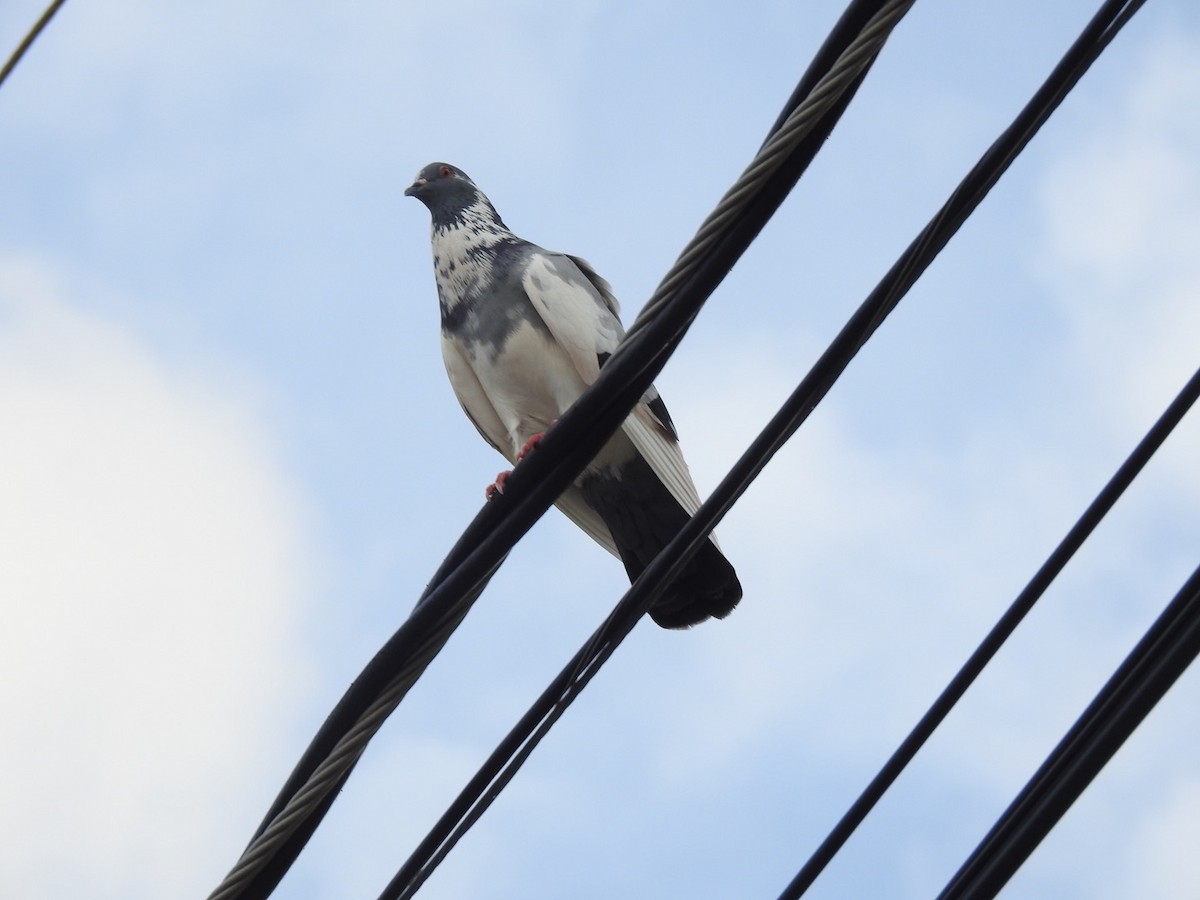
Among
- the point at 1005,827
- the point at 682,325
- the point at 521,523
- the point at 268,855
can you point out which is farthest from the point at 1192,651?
the point at 268,855

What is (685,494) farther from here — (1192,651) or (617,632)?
(1192,651)

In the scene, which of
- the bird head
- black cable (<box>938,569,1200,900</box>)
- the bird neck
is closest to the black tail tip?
the bird neck

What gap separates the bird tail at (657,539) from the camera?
454cm

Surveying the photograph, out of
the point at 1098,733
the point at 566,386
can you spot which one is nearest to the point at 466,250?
the point at 566,386

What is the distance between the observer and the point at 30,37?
7.30ft

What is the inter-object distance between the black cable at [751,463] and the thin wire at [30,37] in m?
1.25

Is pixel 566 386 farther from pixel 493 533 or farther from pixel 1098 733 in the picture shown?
pixel 1098 733

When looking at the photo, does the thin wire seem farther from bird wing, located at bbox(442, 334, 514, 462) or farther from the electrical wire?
bird wing, located at bbox(442, 334, 514, 462)

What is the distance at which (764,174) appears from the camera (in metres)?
2.12

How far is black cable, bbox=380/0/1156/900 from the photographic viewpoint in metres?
2.15

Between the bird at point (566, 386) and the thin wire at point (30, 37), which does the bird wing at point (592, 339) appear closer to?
the bird at point (566, 386)

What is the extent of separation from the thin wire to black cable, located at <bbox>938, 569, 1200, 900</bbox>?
72.2 inches

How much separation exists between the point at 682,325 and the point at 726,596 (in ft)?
8.20

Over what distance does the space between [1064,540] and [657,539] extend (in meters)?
2.59
